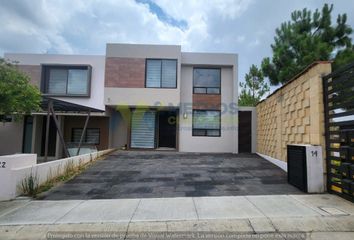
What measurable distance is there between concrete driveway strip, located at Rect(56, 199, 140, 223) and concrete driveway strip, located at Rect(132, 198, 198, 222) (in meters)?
0.19

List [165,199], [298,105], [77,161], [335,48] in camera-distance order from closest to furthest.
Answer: [165,199] < [298,105] < [77,161] < [335,48]

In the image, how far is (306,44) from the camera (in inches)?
393

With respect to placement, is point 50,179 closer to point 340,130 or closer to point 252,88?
→ point 340,130

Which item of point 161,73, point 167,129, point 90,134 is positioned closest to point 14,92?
point 90,134

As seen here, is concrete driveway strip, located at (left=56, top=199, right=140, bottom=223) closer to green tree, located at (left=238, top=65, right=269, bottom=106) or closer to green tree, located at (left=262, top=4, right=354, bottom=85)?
green tree, located at (left=262, top=4, right=354, bottom=85)

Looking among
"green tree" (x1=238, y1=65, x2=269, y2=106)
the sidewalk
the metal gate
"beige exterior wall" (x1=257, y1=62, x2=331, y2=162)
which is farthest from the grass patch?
"green tree" (x1=238, y1=65, x2=269, y2=106)

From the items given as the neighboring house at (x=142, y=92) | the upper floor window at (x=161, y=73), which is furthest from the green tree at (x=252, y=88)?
the upper floor window at (x=161, y=73)

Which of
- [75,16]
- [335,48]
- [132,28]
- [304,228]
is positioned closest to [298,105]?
[304,228]

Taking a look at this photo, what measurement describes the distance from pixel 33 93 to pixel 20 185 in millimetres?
3347

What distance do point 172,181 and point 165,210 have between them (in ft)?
7.71

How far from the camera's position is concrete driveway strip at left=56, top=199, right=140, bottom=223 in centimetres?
418

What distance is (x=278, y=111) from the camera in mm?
9023

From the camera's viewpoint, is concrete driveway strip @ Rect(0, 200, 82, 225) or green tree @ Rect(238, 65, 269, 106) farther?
green tree @ Rect(238, 65, 269, 106)

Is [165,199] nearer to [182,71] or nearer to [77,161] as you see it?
[77,161]
